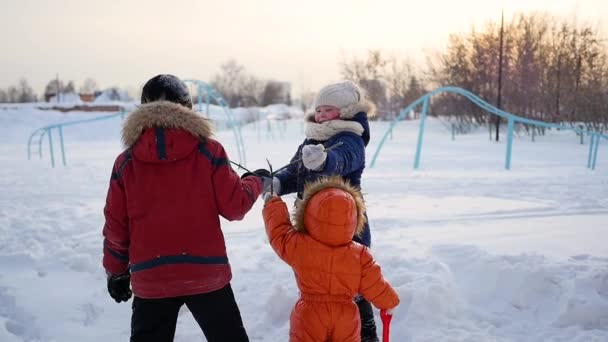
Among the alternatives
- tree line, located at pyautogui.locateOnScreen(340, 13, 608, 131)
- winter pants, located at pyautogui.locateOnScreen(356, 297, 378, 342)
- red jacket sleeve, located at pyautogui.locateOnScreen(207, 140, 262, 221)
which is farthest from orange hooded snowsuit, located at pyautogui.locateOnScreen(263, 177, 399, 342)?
tree line, located at pyautogui.locateOnScreen(340, 13, 608, 131)

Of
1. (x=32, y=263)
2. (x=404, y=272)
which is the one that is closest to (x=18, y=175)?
(x=32, y=263)

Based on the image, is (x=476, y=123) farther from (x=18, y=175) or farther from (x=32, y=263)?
(x=32, y=263)

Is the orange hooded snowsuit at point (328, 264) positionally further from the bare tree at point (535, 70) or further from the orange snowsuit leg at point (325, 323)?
the bare tree at point (535, 70)

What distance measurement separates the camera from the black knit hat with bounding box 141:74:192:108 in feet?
7.13

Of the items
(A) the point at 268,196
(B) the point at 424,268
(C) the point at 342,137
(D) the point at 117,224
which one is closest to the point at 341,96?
(C) the point at 342,137

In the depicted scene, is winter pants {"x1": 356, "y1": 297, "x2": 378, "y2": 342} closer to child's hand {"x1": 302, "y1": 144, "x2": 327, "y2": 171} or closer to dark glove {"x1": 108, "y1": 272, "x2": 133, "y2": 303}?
child's hand {"x1": 302, "y1": 144, "x2": 327, "y2": 171}

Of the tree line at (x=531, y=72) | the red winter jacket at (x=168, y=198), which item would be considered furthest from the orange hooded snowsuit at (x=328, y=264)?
the tree line at (x=531, y=72)

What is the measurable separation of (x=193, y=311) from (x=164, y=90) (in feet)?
3.01

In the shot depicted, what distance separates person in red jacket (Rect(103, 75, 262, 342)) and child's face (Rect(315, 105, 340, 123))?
0.81 meters

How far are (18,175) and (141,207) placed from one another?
11.3 meters

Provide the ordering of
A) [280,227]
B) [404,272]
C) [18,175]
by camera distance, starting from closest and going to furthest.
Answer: [280,227] → [404,272] → [18,175]

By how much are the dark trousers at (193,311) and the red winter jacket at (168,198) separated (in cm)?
5

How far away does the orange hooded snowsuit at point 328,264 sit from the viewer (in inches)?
85.8

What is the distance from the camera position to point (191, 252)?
6.79 ft
